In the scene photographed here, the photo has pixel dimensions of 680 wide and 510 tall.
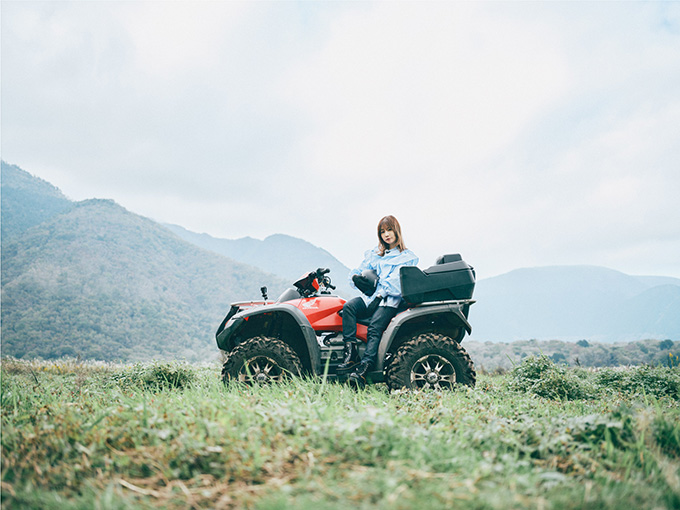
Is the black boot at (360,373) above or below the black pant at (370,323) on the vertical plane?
below

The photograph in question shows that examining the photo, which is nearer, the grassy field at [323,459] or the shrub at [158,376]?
the grassy field at [323,459]

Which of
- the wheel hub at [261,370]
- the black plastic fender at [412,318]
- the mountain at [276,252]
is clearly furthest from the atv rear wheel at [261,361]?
the mountain at [276,252]

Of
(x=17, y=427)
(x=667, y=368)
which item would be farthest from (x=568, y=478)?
(x=667, y=368)

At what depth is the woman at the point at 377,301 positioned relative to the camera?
5082mm

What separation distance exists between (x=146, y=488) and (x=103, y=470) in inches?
15.5

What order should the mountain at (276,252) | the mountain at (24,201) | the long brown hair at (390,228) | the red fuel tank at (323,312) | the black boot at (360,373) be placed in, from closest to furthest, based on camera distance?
the black boot at (360,373), the red fuel tank at (323,312), the long brown hair at (390,228), the mountain at (24,201), the mountain at (276,252)

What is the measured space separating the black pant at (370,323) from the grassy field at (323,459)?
1701 mm

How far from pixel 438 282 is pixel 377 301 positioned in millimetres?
805

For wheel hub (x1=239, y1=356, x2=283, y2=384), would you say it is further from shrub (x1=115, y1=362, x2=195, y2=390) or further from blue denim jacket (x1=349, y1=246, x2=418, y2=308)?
shrub (x1=115, y1=362, x2=195, y2=390)

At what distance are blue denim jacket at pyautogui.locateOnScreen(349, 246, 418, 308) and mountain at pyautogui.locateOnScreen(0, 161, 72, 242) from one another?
106032mm

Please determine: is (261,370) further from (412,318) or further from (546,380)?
(546,380)

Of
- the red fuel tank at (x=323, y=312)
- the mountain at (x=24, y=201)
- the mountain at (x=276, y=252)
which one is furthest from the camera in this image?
the mountain at (x=276, y=252)

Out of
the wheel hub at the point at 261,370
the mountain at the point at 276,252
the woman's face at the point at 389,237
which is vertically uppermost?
the mountain at the point at 276,252

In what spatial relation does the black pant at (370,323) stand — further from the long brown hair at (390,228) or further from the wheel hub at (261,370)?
the wheel hub at (261,370)
